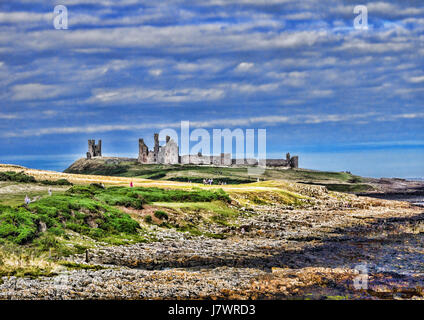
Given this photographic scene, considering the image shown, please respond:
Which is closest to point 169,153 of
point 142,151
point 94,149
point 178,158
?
point 178,158

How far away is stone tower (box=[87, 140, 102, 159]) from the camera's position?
178 m

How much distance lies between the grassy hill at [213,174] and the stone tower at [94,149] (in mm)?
8556

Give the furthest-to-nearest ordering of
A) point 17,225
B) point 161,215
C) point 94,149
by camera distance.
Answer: point 94,149 → point 161,215 → point 17,225

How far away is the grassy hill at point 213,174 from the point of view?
116 m

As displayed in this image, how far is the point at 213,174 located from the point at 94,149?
70.9 meters

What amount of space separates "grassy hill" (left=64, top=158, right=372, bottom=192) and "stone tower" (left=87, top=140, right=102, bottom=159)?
28.1 feet

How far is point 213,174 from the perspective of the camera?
125 m

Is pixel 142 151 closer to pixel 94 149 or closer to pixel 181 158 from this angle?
pixel 181 158

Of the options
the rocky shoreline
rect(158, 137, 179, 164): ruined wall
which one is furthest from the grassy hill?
the rocky shoreline

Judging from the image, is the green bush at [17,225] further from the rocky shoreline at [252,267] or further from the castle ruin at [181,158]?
the castle ruin at [181,158]

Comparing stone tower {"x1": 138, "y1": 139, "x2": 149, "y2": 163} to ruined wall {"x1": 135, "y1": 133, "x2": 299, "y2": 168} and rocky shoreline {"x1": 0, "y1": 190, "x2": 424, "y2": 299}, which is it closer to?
ruined wall {"x1": 135, "y1": 133, "x2": 299, "y2": 168}

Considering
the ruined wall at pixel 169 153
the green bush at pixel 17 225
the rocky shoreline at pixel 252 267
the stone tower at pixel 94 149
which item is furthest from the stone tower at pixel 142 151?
the green bush at pixel 17 225
